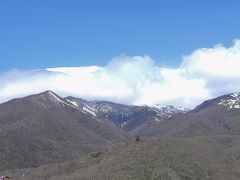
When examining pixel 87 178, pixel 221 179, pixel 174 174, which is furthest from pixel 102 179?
pixel 221 179

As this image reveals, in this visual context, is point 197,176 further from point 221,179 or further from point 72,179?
point 72,179

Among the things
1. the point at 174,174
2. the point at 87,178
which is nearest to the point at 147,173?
the point at 174,174

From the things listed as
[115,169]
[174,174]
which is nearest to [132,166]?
[115,169]

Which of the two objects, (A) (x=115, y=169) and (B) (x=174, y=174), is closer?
(B) (x=174, y=174)

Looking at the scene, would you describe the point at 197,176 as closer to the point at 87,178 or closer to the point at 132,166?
the point at 132,166

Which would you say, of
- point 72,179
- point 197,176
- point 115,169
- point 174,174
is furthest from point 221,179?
point 72,179

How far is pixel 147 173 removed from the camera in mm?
183750

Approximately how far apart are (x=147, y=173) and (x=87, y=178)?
73.0ft

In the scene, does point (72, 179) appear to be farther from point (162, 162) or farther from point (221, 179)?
point (221, 179)

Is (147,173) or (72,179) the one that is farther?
(72,179)

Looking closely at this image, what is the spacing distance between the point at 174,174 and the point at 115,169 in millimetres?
24446

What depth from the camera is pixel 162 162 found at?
199 m

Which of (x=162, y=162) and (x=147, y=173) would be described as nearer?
(x=147, y=173)

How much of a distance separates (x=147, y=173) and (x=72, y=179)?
3110 cm
